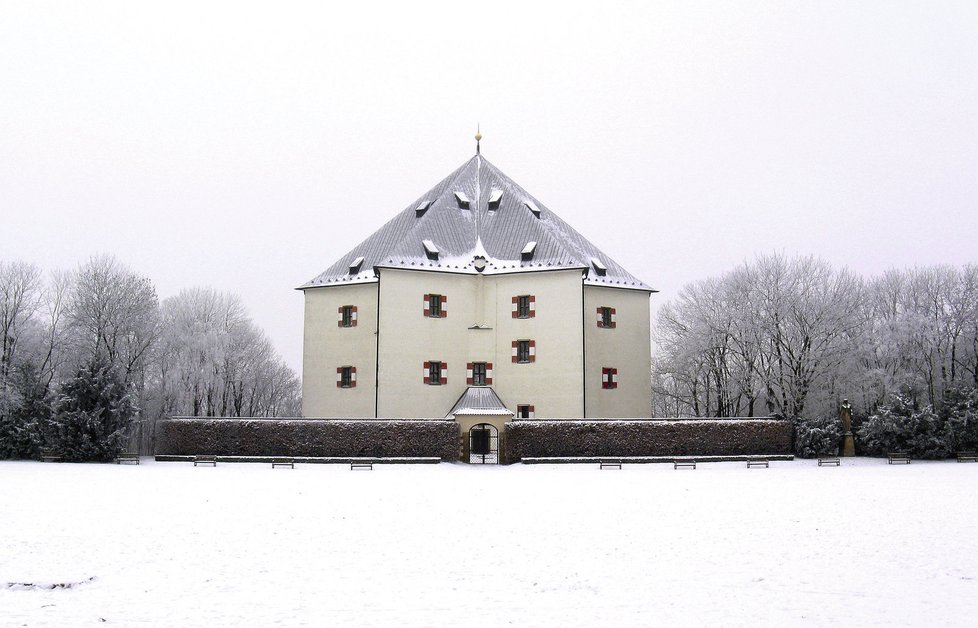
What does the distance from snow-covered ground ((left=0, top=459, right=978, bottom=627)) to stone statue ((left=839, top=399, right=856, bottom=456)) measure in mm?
17434

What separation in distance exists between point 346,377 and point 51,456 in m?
13.8

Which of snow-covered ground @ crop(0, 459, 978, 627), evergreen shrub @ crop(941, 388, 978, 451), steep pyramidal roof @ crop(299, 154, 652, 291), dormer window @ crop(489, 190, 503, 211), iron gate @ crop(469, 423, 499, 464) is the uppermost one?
dormer window @ crop(489, 190, 503, 211)

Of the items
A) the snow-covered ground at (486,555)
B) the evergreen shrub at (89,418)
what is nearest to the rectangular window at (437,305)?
the evergreen shrub at (89,418)

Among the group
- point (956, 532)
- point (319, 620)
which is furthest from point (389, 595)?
point (956, 532)

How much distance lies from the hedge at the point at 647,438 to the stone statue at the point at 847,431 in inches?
140

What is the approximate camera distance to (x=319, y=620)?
32.0ft

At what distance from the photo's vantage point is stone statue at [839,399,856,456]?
41.3 meters

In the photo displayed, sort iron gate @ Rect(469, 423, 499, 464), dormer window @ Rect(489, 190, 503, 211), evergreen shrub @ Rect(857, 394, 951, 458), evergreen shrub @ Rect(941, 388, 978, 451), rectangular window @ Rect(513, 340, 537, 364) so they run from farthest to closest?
dormer window @ Rect(489, 190, 503, 211) < rectangular window @ Rect(513, 340, 537, 364) < iron gate @ Rect(469, 423, 499, 464) < evergreen shrub @ Rect(857, 394, 951, 458) < evergreen shrub @ Rect(941, 388, 978, 451)

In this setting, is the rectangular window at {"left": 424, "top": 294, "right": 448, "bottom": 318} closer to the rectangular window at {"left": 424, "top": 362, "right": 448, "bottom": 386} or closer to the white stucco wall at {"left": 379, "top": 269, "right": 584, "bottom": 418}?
the white stucco wall at {"left": 379, "top": 269, "right": 584, "bottom": 418}

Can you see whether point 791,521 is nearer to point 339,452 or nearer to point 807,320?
point 339,452

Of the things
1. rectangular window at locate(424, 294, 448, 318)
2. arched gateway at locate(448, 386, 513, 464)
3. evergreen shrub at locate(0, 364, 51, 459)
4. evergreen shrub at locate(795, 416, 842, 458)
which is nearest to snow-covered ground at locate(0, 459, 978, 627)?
arched gateway at locate(448, 386, 513, 464)

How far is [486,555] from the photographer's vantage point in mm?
13727

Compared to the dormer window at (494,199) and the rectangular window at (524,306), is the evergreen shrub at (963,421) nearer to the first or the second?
the rectangular window at (524,306)

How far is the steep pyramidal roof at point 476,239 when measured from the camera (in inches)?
1736
